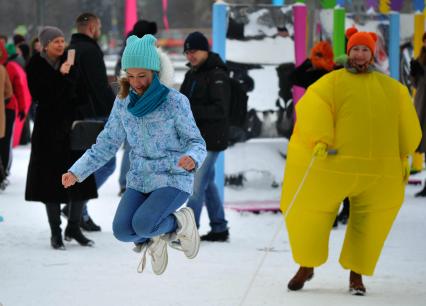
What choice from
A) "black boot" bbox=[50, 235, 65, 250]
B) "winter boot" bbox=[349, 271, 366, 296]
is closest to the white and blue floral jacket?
"winter boot" bbox=[349, 271, 366, 296]

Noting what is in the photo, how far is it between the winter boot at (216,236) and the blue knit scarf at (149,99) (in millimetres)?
3330

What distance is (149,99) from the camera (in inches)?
235

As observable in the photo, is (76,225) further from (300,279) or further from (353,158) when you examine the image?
(353,158)

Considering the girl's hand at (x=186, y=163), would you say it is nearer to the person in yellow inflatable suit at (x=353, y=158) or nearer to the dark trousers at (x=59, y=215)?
the person in yellow inflatable suit at (x=353, y=158)

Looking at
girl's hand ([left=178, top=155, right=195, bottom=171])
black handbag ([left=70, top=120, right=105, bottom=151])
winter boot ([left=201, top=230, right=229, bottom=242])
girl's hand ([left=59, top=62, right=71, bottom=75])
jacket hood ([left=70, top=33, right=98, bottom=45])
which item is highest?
girl's hand ([left=178, top=155, right=195, bottom=171])

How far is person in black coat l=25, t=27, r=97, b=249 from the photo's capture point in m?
8.45

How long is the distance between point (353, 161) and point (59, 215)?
110 inches

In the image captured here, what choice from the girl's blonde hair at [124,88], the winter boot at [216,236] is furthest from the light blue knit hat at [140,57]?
the winter boot at [216,236]

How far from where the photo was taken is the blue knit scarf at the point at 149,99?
19.6 ft

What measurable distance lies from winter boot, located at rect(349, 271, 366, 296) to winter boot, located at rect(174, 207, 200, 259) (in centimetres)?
122

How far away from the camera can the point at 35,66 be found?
850cm

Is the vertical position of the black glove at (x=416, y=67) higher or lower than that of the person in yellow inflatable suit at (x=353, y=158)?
lower

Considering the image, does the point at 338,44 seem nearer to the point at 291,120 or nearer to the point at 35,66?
the point at 291,120

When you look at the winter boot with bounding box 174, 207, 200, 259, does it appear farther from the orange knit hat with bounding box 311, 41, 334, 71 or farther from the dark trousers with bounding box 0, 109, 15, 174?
the dark trousers with bounding box 0, 109, 15, 174
